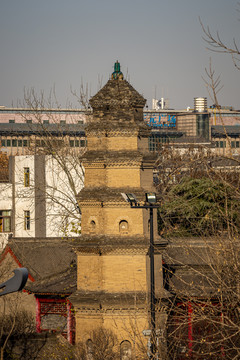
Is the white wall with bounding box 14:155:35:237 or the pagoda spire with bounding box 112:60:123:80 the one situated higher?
the pagoda spire with bounding box 112:60:123:80

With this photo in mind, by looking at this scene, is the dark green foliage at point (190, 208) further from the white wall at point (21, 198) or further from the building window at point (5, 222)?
the building window at point (5, 222)

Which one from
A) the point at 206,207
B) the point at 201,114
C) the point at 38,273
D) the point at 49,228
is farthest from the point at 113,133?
the point at 201,114

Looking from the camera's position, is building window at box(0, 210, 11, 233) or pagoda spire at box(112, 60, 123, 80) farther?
building window at box(0, 210, 11, 233)

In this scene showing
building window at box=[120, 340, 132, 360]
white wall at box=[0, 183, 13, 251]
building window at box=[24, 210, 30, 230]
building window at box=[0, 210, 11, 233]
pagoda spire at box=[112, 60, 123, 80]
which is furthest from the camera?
white wall at box=[0, 183, 13, 251]

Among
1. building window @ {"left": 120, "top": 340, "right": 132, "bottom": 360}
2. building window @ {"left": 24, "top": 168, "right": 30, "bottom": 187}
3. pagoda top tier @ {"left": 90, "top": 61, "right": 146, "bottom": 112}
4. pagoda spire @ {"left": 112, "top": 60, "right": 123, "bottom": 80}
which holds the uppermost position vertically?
pagoda spire @ {"left": 112, "top": 60, "right": 123, "bottom": 80}

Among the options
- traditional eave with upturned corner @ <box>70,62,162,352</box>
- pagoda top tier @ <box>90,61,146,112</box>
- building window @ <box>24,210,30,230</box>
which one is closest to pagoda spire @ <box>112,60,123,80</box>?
pagoda top tier @ <box>90,61,146,112</box>

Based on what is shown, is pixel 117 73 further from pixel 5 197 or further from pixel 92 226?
pixel 5 197

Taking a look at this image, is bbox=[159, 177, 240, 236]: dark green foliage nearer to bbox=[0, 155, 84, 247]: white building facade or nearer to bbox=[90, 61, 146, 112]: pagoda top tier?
bbox=[0, 155, 84, 247]: white building facade

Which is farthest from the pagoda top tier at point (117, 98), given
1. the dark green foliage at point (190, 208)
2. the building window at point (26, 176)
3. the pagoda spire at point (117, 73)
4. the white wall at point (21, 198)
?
the building window at point (26, 176)

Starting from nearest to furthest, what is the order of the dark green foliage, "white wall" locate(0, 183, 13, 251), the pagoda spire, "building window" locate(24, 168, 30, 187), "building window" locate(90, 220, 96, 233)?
"building window" locate(90, 220, 96, 233) < the pagoda spire < the dark green foliage < "building window" locate(24, 168, 30, 187) < "white wall" locate(0, 183, 13, 251)

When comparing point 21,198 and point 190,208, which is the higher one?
point 190,208

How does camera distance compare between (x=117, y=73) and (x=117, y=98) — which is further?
(x=117, y=73)

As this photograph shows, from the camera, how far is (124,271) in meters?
24.9

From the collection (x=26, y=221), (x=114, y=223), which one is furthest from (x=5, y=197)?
(x=114, y=223)
